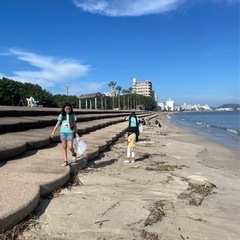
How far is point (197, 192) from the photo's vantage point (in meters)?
7.11

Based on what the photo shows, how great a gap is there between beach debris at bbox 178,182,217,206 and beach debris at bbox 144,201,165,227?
2.53 ft

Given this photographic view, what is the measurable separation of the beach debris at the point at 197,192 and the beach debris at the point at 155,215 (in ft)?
2.53

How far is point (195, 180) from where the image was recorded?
859 cm

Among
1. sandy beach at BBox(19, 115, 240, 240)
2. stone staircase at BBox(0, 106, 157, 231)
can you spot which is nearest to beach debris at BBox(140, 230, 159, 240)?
sandy beach at BBox(19, 115, 240, 240)

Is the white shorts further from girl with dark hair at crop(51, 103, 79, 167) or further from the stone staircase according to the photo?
girl with dark hair at crop(51, 103, 79, 167)

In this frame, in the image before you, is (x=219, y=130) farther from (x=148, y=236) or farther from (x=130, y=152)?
(x=148, y=236)

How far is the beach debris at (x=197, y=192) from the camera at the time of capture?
6.38 meters

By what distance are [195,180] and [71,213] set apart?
437 centimetres

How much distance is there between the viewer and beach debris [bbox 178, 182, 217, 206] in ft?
20.9

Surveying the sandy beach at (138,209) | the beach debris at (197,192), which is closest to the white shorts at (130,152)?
the sandy beach at (138,209)

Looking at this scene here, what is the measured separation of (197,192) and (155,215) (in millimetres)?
2187

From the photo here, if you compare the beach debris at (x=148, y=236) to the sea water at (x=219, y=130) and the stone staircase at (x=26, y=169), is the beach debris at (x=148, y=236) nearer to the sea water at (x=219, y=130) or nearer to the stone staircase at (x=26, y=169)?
the stone staircase at (x=26, y=169)

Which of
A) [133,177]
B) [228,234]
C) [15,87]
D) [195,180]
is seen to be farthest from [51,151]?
[15,87]

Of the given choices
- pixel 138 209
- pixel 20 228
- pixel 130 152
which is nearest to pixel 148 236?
pixel 138 209
